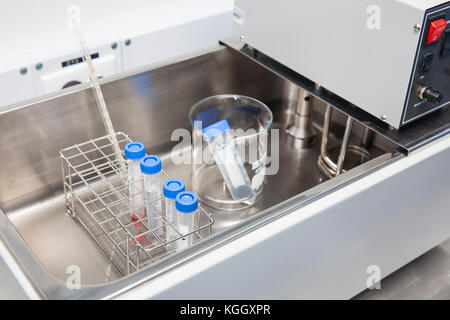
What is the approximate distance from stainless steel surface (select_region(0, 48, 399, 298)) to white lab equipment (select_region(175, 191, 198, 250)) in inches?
4.1

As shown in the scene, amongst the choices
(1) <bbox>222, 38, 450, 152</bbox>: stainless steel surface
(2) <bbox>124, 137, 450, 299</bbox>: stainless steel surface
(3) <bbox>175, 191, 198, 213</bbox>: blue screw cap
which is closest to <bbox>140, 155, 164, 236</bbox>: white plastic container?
(3) <bbox>175, 191, 198, 213</bbox>: blue screw cap

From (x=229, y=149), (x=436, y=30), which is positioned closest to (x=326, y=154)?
(x=229, y=149)

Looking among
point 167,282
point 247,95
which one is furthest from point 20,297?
point 247,95

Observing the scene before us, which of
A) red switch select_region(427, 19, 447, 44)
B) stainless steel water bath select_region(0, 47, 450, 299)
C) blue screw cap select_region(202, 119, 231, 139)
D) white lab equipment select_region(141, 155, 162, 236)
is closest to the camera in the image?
stainless steel water bath select_region(0, 47, 450, 299)

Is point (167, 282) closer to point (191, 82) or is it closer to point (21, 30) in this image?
point (191, 82)

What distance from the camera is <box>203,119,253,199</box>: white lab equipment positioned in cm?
134

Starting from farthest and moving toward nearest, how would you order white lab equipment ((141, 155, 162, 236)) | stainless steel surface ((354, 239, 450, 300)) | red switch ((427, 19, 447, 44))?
stainless steel surface ((354, 239, 450, 300)) < white lab equipment ((141, 155, 162, 236)) < red switch ((427, 19, 447, 44))

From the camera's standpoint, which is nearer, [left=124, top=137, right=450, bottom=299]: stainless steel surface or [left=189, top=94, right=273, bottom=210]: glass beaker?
[left=124, top=137, right=450, bottom=299]: stainless steel surface

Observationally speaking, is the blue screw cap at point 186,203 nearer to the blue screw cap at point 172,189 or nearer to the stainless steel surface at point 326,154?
the blue screw cap at point 172,189

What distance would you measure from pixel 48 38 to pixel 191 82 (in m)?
0.47

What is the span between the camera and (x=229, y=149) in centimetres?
135

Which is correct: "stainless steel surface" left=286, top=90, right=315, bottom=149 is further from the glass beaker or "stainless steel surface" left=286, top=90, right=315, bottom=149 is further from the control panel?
the control panel

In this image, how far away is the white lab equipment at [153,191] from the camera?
115 centimetres
